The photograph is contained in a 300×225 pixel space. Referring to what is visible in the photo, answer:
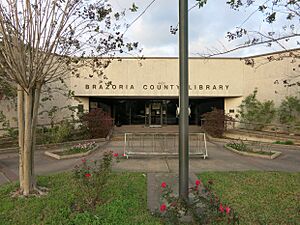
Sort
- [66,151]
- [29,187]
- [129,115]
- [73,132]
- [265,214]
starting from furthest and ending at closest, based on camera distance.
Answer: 1. [129,115]
2. [73,132]
3. [66,151]
4. [29,187]
5. [265,214]

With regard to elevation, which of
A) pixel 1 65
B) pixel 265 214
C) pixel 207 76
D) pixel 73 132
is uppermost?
pixel 207 76

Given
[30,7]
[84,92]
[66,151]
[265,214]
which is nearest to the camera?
[265,214]

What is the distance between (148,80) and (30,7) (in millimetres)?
12730

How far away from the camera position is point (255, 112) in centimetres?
1564

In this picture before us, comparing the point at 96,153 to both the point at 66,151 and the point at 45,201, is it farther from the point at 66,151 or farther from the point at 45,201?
the point at 45,201

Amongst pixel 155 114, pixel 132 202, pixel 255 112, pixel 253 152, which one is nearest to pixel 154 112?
pixel 155 114

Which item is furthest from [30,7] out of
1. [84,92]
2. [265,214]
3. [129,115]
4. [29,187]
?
[129,115]

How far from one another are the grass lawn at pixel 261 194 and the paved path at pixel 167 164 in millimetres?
981

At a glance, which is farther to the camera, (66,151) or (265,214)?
(66,151)

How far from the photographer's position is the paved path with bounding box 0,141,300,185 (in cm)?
691

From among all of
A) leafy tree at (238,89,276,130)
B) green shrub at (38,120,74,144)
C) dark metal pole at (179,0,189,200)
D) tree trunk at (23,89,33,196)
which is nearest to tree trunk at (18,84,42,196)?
tree trunk at (23,89,33,196)

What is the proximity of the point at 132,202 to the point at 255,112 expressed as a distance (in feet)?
44.8

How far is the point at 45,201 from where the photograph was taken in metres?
4.20

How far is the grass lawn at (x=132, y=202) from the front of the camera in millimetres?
Result: 3578
